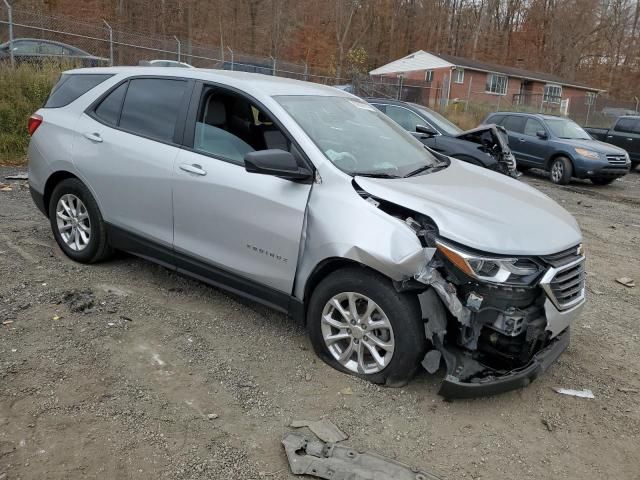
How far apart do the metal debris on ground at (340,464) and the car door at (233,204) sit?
107 centimetres

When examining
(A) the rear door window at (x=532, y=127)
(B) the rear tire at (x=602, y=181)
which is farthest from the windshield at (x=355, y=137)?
(A) the rear door window at (x=532, y=127)

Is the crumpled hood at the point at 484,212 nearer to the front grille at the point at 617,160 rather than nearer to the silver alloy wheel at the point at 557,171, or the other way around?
the silver alloy wheel at the point at 557,171

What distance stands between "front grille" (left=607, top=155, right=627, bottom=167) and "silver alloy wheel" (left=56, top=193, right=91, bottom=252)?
1143 cm

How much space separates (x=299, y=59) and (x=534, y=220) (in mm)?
42778

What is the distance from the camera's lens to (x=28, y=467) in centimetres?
251

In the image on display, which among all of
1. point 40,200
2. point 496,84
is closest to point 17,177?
point 40,200

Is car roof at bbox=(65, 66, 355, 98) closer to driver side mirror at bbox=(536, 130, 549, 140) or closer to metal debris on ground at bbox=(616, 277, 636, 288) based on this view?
metal debris on ground at bbox=(616, 277, 636, 288)

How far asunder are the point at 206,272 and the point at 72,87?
2.33 metres

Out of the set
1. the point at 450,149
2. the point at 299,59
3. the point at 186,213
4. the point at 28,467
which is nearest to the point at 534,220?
the point at 186,213

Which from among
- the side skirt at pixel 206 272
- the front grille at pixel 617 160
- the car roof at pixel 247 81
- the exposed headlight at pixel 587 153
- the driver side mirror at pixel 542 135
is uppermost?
the car roof at pixel 247 81

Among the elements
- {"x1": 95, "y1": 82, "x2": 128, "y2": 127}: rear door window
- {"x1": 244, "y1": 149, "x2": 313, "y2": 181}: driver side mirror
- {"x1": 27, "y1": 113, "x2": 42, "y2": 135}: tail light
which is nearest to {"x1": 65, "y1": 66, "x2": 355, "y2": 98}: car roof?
{"x1": 95, "y1": 82, "x2": 128, "y2": 127}: rear door window

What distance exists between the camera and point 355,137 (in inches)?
153

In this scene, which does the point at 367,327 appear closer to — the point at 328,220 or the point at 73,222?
the point at 328,220

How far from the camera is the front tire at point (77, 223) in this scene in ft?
15.0
